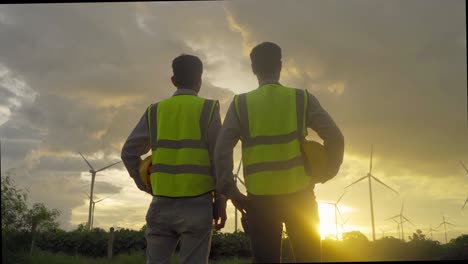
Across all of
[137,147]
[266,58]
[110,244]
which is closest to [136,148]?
[137,147]

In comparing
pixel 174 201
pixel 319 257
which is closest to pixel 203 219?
pixel 174 201

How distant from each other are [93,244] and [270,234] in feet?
133

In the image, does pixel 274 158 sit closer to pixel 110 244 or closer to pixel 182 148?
pixel 182 148

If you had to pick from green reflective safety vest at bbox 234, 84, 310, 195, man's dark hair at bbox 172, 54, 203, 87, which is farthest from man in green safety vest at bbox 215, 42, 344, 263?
man's dark hair at bbox 172, 54, 203, 87

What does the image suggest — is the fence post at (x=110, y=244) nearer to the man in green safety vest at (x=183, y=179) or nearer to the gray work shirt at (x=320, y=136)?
the man in green safety vest at (x=183, y=179)

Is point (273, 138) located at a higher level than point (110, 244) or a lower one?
lower

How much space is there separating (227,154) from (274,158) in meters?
0.50

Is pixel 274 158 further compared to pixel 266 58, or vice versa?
pixel 266 58

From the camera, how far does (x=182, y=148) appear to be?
5148 millimetres

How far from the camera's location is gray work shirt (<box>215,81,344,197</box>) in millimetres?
4926

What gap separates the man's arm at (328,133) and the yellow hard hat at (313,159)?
0.14 m

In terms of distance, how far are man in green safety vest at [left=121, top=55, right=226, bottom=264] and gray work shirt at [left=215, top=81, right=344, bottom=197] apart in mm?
240

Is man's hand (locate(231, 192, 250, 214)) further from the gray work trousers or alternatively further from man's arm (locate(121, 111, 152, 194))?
man's arm (locate(121, 111, 152, 194))

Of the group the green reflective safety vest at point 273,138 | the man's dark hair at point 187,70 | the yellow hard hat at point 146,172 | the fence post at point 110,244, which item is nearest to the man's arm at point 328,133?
the green reflective safety vest at point 273,138
